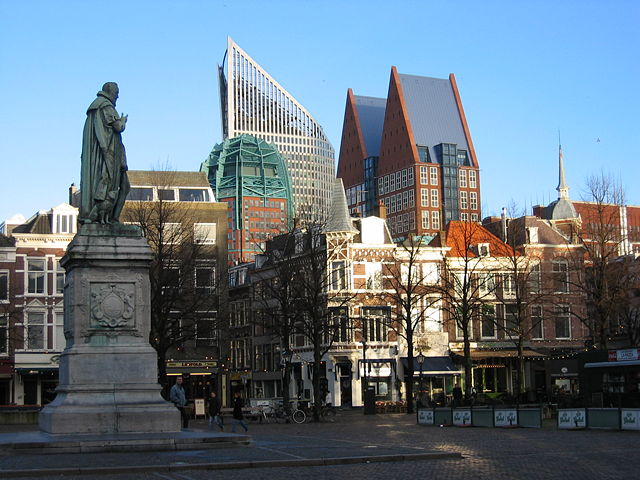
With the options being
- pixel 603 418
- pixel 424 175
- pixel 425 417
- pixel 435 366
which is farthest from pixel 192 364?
pixel 424 175

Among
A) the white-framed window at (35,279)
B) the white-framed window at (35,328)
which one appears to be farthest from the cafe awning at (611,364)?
the white-framed window at (35,279)

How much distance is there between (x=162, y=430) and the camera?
23.9 meters

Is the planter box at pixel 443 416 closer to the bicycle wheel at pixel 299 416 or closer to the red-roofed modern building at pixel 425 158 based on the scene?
the bicycle wheel at pixel 299 416

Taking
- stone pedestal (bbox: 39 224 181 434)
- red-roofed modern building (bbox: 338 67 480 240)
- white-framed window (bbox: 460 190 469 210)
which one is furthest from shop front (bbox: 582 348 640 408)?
white-framed window (bbox: 460 190 469 210)

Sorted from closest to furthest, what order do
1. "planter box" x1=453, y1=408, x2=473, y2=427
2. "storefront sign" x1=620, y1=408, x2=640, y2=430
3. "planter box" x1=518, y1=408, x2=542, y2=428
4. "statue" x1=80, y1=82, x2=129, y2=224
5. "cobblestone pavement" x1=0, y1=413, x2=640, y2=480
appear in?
"cobblestone pavement" x1=0, y1=413, x2=640, y2=480 → "statue" x1=80, y1=82, x2=129, y2=224 → "storefront sign" x1=620, y1=408, x2=640, y2=430 → "planter box" x1=518, y1=408, x2=542, y2=428 → "planter box" x1=453, y1=408, x2=473, y2=427

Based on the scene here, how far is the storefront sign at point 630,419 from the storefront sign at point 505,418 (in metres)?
4.71

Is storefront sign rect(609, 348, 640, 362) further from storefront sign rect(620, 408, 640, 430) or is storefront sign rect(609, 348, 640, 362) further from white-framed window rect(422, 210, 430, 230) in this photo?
white-framed window rect(422, 210, 430, 230)

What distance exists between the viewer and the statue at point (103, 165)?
25.9 m

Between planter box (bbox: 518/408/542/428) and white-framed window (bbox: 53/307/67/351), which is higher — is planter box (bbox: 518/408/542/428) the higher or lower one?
the lower one

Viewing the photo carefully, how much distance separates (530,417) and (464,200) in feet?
473

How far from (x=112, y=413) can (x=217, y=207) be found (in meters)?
51.8

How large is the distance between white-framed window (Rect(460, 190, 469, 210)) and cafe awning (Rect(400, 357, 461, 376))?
4233 inches

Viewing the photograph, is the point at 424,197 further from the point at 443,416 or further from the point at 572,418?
the point at 572,418

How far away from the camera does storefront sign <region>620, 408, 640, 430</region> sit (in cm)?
3278
